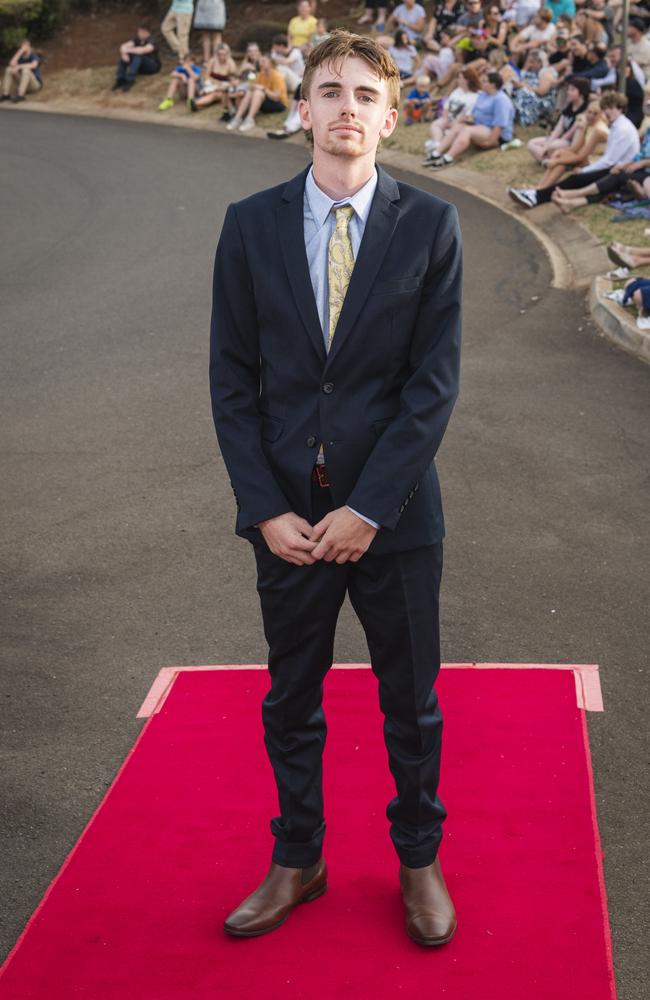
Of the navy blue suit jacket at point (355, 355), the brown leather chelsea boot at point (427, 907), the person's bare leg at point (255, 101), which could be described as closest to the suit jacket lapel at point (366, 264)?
the navy blue suit jacket at point (355, 355)

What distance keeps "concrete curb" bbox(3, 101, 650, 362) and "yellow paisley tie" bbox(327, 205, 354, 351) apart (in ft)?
21.9

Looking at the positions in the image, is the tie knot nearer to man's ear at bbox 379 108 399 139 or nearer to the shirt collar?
the shirt collar

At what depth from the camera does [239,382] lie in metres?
3.36

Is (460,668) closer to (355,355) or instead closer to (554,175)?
(355,355)

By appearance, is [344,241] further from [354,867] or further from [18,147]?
[18,147]

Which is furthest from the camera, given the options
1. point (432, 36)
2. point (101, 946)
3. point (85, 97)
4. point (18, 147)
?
point (85, 97)

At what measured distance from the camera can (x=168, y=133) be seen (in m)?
21.8

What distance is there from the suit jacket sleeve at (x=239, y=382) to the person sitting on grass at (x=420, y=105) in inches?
699

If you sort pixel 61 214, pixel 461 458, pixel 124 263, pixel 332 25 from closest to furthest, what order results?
pixel 461 458, pixel 124 263, pixel 61 214, pixel 332 25

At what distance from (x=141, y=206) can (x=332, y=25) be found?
15276mm

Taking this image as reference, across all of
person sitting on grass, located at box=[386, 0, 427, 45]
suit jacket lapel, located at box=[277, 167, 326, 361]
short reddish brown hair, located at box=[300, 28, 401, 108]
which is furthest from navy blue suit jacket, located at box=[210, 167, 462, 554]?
person sitting on grass, located at box=[386, 0, 427, 45]

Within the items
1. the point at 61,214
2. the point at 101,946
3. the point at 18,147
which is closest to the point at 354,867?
the point at 101,946

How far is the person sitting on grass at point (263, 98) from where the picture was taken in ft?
72.3

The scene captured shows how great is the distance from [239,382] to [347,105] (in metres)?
0.79
